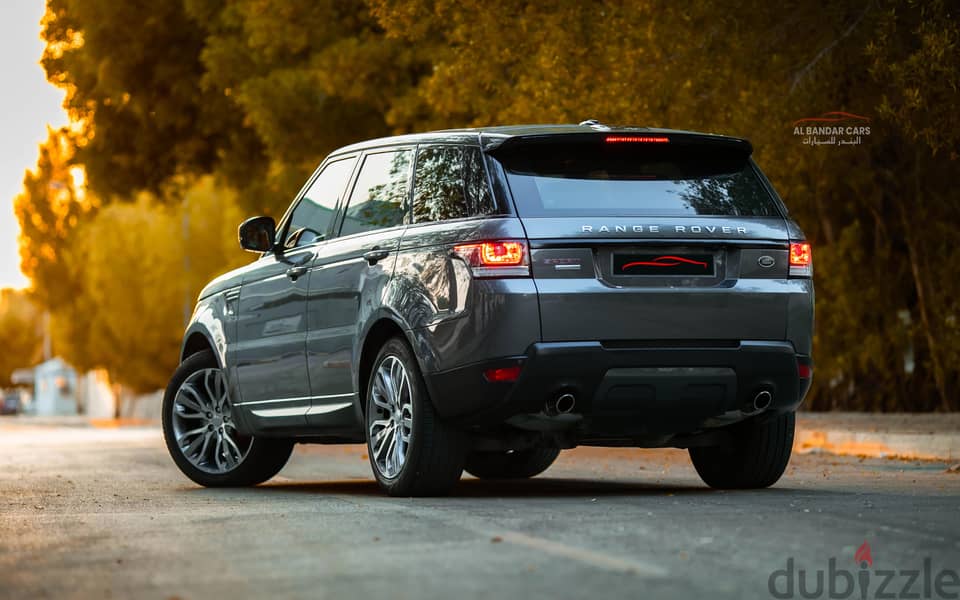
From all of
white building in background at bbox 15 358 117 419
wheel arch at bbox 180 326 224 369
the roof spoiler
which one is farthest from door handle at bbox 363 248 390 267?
white building in background at bbox 15 358 117 419

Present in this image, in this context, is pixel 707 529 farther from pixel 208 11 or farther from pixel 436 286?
pixel 208 11

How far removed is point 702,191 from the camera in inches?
389

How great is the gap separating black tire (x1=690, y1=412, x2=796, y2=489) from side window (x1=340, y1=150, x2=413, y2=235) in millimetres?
2353

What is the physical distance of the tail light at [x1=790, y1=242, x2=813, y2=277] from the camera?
32.4ft

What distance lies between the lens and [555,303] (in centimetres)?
920

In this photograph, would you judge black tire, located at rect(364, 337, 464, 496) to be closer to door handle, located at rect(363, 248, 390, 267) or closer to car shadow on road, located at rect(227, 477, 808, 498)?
car shadow on road, located at rect(227, 477, 808, 498)

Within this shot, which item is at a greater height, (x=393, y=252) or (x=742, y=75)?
(x=742, y=75)

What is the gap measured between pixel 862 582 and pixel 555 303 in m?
3.16

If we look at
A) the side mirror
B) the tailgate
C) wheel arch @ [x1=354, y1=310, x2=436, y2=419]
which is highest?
the side mirror

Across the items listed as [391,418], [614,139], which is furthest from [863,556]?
[391,418]

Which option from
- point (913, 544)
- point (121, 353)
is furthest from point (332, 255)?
point (121, 353)

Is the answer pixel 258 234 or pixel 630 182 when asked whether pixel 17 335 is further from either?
pixel 630 182

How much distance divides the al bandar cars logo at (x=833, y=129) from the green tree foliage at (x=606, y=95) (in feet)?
0.40

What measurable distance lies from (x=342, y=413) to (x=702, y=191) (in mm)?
2516
